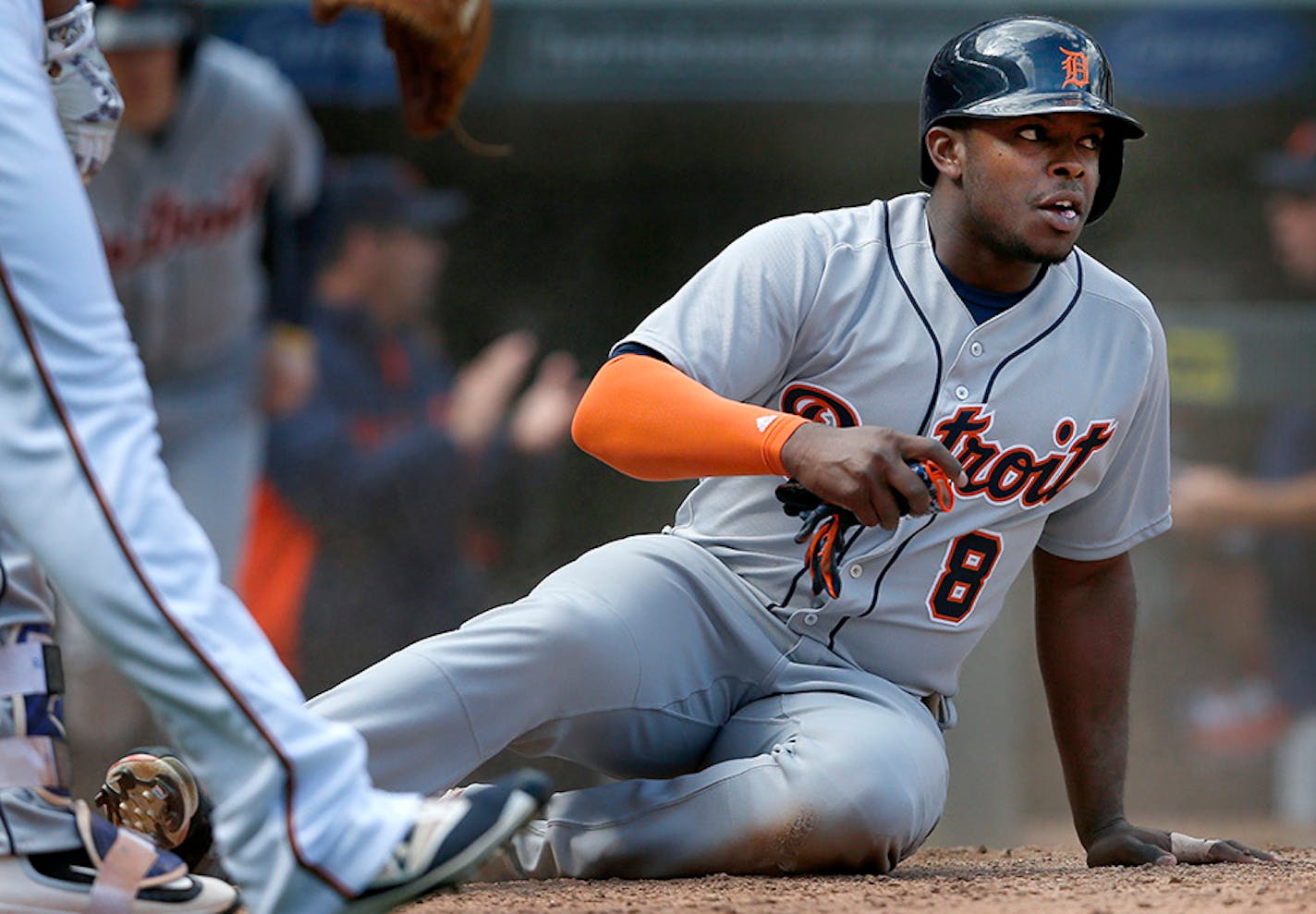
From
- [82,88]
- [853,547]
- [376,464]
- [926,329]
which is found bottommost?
[376,464]

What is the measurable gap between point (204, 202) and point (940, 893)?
3.54 m

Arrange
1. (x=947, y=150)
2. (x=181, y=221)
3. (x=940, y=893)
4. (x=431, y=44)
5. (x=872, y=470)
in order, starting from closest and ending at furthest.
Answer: (x=872, y=470) < (x=940, y=893) < (x=947, y=150) < (x=431, y=44) < (x=181, y=221)

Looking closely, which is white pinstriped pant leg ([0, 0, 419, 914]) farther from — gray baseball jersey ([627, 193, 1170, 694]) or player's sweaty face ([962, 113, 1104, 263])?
player's sweaty face ([962, 113, 1104, 263])

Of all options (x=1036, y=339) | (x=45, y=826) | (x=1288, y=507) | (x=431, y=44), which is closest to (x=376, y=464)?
(x=1288, y=507)

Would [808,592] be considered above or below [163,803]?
above

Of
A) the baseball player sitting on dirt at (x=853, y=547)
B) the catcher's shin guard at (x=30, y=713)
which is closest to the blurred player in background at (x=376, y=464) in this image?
the baseball player sitting on dirt at (x=853, y=547)

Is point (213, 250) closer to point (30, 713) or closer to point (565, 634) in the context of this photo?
point (565, 634)

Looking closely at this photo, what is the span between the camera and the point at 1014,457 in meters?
2.29

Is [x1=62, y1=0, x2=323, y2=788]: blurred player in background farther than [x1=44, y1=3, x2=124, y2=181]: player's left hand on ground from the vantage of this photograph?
Yes

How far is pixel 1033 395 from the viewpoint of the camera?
2.29 m

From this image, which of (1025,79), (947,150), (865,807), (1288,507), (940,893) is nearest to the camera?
(940,893)

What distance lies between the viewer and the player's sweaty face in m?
2.23

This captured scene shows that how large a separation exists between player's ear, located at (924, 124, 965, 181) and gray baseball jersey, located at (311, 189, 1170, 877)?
67 millimetres

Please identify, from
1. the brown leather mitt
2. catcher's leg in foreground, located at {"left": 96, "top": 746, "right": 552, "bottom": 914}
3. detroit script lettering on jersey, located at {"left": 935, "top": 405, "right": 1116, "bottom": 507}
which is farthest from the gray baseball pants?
the brown leather mitt
